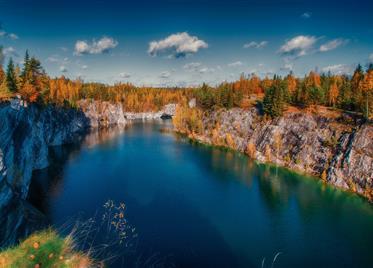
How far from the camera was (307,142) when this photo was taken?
67125mm

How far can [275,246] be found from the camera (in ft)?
103

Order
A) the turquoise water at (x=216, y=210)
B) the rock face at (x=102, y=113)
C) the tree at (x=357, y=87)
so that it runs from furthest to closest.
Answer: the rock face at (x=102, y=113) < the tree at (x=357, y=87) < the turquoise water at (x=216, y=210)

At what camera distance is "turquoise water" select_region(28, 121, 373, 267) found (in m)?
29.8

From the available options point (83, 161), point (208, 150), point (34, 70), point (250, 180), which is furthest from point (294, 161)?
point (34, 70)

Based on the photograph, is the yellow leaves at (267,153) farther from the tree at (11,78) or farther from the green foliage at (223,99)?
the tree at (11,78)

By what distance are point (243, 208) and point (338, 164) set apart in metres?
28.9

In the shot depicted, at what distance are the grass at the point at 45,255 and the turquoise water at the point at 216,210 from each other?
1026cm

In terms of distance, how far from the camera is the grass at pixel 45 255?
7590mm

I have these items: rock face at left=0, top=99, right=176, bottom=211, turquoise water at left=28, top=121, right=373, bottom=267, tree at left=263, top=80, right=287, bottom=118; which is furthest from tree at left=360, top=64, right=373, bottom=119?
rock face at left=0, top=99, right=176, bottom=211

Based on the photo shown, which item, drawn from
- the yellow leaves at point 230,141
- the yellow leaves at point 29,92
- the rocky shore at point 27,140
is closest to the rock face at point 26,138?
the rocky shore at point 27,140

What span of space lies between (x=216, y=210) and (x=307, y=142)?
3928 centimetres

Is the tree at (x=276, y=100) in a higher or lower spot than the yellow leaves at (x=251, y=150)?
higher

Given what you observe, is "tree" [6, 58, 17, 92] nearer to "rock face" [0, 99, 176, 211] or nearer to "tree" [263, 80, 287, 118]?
"rock face" [0, 99, 176, 211]

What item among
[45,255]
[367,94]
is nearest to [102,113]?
[367,94]
